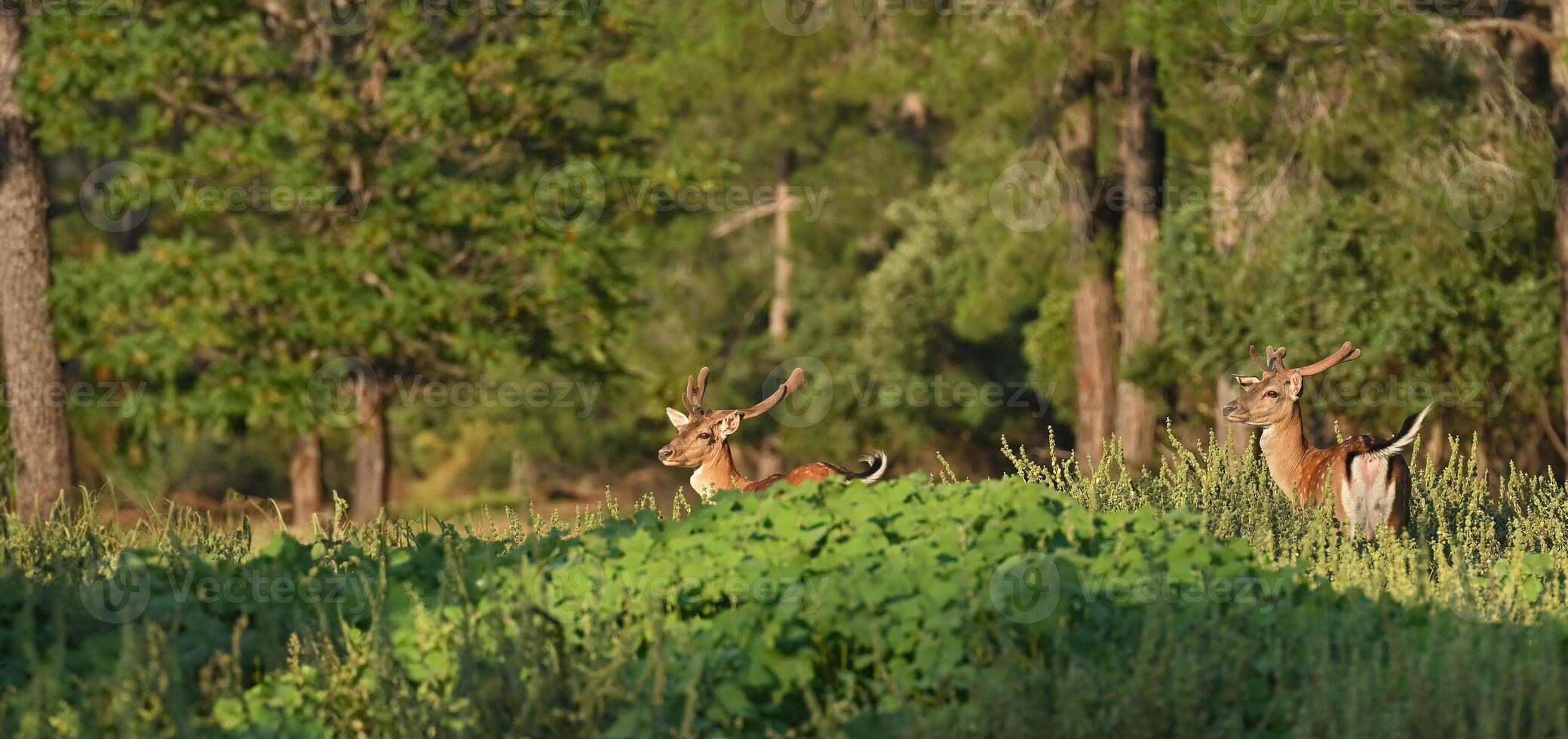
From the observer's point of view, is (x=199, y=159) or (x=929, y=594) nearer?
(x=929, y=594)

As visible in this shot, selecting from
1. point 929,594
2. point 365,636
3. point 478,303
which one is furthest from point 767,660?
point 478,303

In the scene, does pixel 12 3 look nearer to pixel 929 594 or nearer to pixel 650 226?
pixel 650 226

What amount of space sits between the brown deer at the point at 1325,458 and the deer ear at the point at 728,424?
2434 millimetres

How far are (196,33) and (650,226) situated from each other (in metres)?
5.34

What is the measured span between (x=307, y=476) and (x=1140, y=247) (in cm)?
1002

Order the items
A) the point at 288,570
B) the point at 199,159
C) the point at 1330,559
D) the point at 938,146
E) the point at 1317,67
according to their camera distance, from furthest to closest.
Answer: the point at 938,146, the point at 199,159, the point at 1317,67, the point at 1330,559, the point at 288,570

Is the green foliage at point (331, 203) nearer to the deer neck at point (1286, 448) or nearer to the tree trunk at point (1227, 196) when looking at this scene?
the tree trunk at point (1227, 196)

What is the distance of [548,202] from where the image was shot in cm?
2212

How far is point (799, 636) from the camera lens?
5.87m

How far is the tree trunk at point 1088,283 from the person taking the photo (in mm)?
21734

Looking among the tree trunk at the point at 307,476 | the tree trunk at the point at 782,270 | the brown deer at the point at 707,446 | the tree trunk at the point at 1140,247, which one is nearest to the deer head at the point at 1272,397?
the brown deer at the point at 707,446

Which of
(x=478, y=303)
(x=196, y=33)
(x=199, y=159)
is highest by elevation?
(x=196, y=33)

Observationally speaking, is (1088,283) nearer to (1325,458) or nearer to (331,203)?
(331,203)

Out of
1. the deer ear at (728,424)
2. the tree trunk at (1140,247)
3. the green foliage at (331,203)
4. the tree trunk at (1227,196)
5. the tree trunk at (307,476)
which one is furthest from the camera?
the tree trunk at (307,476)
